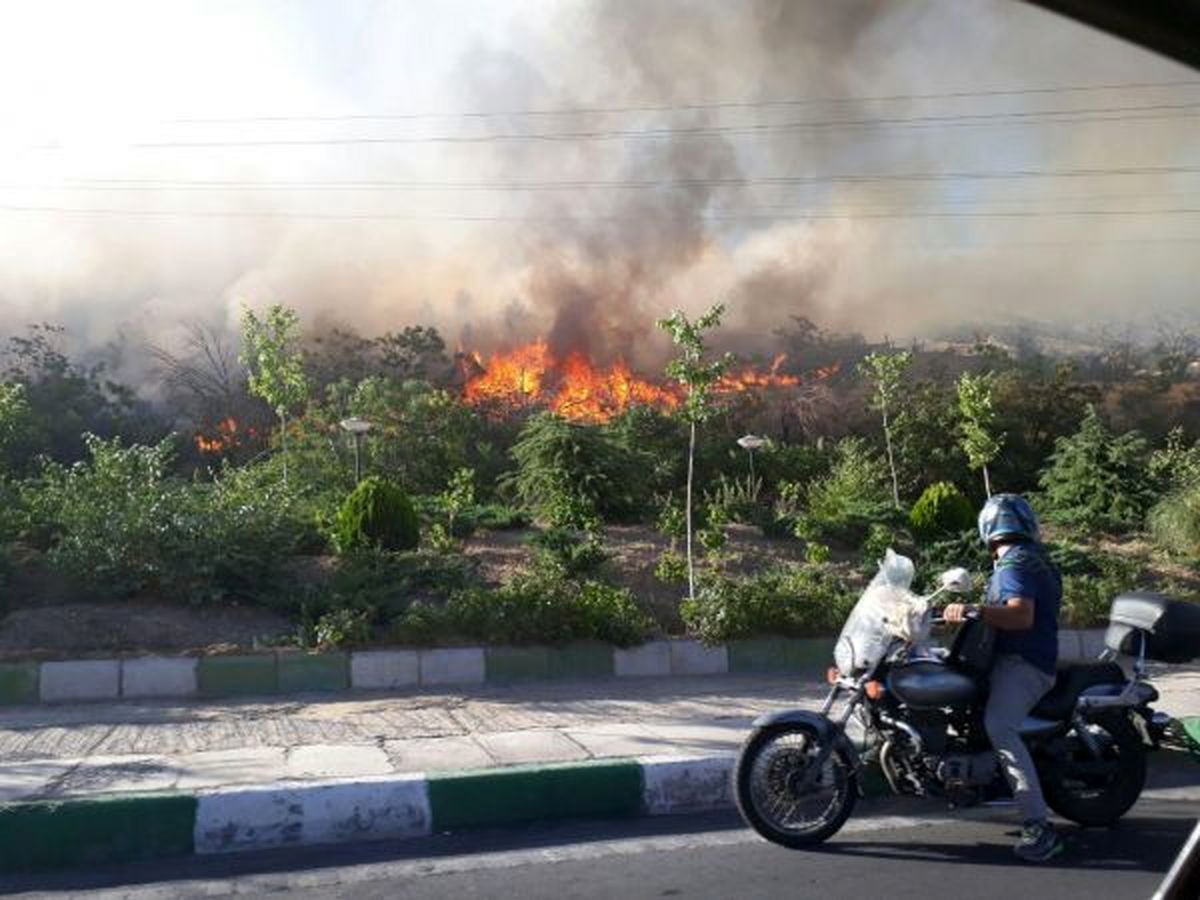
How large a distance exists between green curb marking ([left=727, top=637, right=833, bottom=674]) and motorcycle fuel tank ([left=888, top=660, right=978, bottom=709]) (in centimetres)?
385

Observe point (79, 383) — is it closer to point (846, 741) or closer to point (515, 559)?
point (515, 559)

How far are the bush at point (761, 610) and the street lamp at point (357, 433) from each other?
5.16 meters

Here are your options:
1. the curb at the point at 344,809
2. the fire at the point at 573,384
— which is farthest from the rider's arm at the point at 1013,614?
the fire at the point at 573,384

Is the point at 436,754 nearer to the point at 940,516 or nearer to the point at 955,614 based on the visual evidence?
the point at 955,614

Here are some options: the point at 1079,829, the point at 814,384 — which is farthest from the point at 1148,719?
the point at 814,384

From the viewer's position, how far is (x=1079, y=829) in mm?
5086

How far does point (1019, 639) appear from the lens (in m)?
4.83

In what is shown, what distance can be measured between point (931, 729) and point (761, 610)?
13.0ft

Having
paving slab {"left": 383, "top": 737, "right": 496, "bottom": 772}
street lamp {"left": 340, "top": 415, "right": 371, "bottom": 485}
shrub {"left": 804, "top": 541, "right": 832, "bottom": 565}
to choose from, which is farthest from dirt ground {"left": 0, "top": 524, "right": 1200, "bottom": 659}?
street lamp {"left": 340, "top": 415, "right": 371, "bottom": 485}

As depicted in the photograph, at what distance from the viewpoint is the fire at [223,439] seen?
60.8ft

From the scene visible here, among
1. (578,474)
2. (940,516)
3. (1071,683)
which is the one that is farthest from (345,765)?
(940,516)

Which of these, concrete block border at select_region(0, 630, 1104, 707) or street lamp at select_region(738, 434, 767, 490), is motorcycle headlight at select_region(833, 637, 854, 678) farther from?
street lamp at select_region(738, 434, 767, 490)

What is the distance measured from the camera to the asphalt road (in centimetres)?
430

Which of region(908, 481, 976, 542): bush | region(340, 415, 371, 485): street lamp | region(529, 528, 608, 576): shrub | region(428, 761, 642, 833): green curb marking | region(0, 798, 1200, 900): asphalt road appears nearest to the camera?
region(0, 798, 1200, 900): asphalt road
